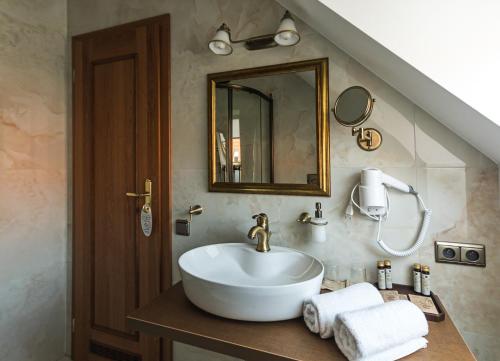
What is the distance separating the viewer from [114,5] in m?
1.72

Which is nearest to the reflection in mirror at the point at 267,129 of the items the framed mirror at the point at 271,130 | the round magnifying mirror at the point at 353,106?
the framed mirror at the point at 271,130

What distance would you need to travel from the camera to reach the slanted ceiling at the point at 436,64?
2.34 ft

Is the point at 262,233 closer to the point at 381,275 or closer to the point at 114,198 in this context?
the point at 381,275

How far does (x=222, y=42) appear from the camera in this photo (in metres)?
1.29

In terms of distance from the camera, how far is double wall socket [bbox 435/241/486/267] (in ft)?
3.48

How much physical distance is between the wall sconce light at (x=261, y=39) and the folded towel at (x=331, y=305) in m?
1.01

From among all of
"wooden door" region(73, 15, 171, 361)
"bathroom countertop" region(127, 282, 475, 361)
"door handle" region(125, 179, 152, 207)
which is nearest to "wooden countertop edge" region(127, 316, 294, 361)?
"bathroom countertop" region(127, 282, 475, 361)

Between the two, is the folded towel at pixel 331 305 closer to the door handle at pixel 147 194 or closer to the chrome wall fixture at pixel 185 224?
the chrome wall fixture at pixel 185 224

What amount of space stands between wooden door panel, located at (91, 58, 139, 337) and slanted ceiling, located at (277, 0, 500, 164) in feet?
3.87

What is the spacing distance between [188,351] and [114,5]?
2050 millimetres

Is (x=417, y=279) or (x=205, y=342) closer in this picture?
(x=205, y=342)

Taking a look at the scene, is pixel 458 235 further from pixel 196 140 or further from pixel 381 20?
pixel 196 140

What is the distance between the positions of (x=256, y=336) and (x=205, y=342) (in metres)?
0.15

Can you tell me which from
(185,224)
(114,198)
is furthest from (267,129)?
(114,198)
